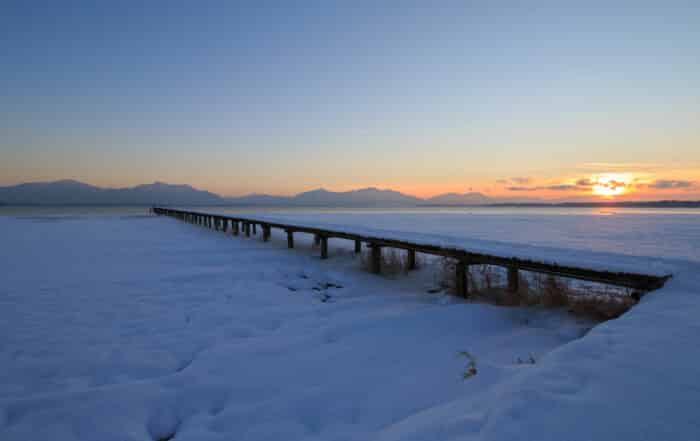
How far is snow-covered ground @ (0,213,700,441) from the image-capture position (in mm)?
2203

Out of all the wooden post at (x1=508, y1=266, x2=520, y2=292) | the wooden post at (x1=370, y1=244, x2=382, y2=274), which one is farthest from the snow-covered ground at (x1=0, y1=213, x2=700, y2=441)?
the wooden post at (x1=370, y1=244, x2=382, y2=274)

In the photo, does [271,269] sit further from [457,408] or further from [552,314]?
[457,408]

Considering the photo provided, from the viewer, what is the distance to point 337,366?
372cm

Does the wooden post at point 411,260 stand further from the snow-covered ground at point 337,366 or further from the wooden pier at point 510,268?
the snow-covered ground at point 337,366

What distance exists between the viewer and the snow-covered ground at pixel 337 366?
220 centimetres

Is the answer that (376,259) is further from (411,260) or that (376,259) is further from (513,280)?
(513,280)

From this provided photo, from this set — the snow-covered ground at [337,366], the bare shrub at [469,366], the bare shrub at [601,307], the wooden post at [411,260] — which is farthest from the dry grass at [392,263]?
the bare shrub at [469,366]

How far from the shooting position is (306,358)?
392 centimetres

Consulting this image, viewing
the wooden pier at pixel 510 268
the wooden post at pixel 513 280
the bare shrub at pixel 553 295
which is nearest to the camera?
the wooden pier at pixel 510 268

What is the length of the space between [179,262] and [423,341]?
818 cm

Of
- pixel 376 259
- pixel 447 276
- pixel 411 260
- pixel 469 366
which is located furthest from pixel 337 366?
pixel 411 260

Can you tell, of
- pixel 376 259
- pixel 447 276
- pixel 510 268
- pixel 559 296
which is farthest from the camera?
pixel 376 259

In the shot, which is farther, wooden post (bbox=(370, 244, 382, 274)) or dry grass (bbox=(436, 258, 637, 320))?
wooden post (bbox=(370, 244, 382, 274))

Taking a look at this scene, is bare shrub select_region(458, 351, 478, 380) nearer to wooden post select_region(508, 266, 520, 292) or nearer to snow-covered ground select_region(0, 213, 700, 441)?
snow-covered ground select_region(0, 213, 700, 441)
